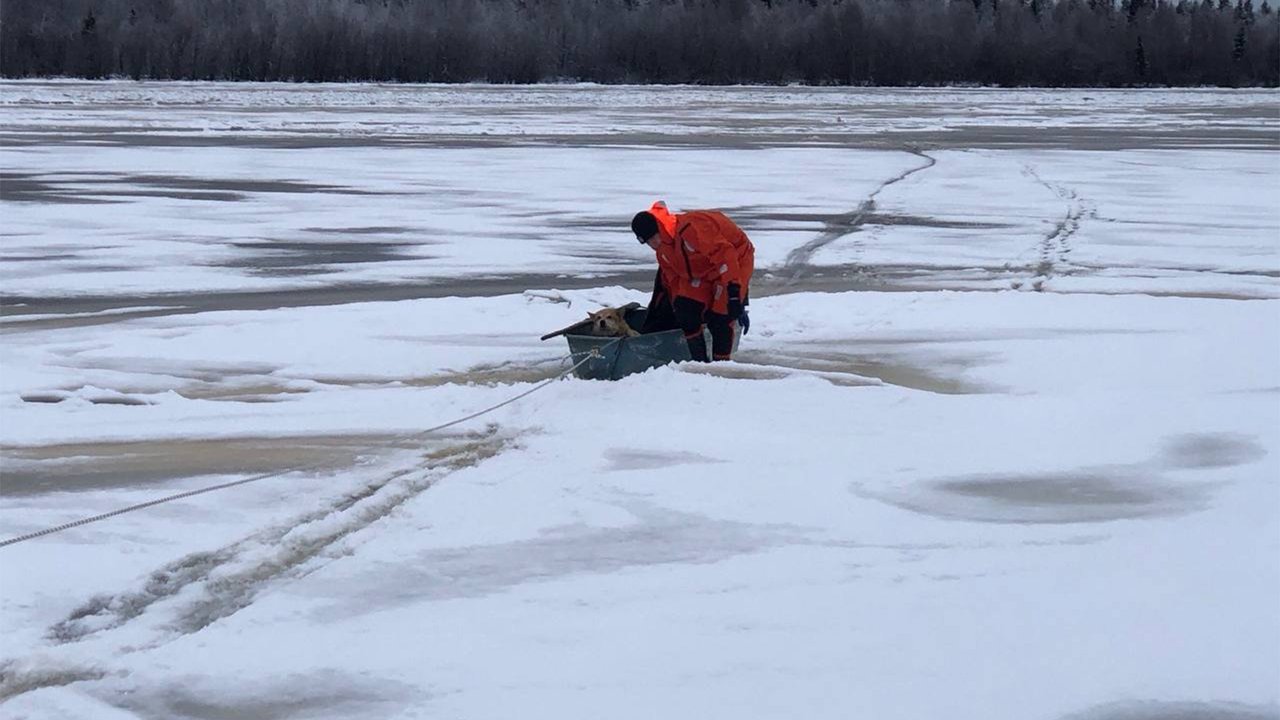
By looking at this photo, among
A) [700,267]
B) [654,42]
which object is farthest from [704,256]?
[654,42]

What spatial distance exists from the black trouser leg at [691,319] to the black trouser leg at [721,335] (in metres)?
0.05

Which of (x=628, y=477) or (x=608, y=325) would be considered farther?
(x=608, y=325)

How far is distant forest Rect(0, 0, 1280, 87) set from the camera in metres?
83.4

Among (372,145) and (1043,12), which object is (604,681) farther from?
(1043,12)

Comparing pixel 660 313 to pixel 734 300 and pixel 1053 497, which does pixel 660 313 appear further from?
pixel 1053 497

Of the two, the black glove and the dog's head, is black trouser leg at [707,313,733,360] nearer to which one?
the black glove

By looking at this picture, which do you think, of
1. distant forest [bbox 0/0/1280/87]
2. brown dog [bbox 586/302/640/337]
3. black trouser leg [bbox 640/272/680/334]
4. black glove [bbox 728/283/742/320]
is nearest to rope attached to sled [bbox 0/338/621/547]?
brown dog [bbox 586/302/640/337]

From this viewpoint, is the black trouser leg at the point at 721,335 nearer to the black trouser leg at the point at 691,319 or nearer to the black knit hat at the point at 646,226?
the black trouser leg at the point at 691,319

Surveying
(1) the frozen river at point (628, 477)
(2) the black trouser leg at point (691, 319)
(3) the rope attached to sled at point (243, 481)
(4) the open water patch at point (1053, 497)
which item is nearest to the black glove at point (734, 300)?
(2) the black trouser leg at point (691, 319)

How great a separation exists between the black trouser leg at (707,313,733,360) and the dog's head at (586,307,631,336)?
0.42 meters

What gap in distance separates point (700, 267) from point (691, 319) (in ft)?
0.98

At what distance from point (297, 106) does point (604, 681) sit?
41259mm

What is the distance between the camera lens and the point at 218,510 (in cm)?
579

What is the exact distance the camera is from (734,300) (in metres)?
7.89
